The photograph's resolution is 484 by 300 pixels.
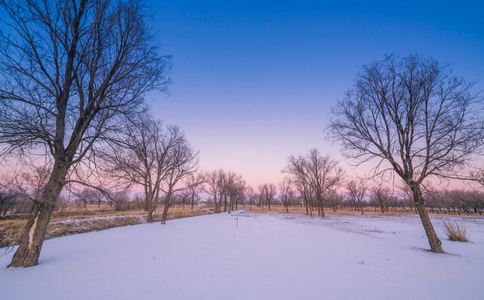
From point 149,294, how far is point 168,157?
1900cm

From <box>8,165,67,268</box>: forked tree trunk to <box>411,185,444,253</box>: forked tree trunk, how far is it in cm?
1288

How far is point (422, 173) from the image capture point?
888 centimetres

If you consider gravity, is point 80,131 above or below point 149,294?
above

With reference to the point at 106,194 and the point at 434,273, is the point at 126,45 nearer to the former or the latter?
the point at 106,194

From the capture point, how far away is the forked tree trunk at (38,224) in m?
5.52

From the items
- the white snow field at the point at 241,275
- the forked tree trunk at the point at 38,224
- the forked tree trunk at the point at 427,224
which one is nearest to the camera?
the white snow field at the point at 241,275

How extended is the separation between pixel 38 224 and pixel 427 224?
13.4 m

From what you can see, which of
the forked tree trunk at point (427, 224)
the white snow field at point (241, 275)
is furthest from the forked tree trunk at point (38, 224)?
the forked tree trunk at point (427, 224)

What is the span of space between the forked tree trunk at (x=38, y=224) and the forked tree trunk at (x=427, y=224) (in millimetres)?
12883

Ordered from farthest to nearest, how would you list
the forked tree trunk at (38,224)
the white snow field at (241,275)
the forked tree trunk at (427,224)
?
the forked tree trunk at (427,224)
the forked tree trunk at (38,224)
the white snow field at (241,275)

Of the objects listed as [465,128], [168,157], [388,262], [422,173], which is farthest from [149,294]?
[168,157]

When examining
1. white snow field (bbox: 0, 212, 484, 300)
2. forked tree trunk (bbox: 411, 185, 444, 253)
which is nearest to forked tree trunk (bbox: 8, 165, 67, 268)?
white snow field (bbox: 0, 212, 484, 300)

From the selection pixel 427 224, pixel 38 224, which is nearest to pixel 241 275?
pixel 38 224

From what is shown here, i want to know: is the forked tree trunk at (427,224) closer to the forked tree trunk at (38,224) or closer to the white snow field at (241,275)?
the white snow field at (241,275)
